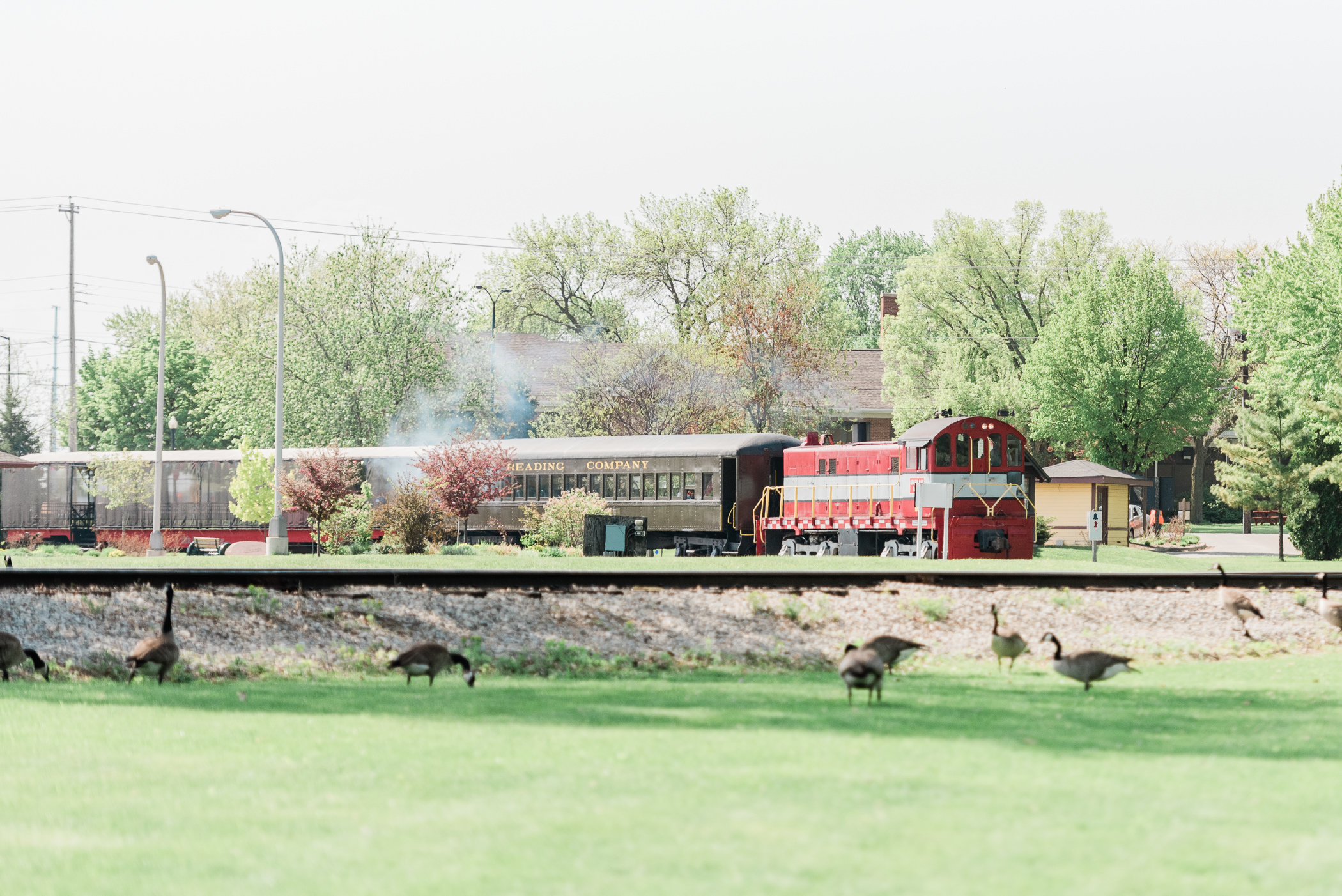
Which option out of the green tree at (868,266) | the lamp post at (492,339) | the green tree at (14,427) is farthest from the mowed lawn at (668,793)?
the green tree at (868,266)

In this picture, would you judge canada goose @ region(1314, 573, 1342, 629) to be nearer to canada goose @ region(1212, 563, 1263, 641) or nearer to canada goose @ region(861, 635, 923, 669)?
canada goose @ region(1212, 563, 1263, 641)

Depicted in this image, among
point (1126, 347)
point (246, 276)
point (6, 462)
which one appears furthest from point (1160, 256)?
point (6, 462)

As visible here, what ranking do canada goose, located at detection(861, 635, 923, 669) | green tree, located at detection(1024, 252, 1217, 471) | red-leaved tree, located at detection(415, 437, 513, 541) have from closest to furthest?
1. canada goose, located at detection(861, 635, 923, 669)
2. red-leaved tree, located at detection(415, 437, 513, 541)
3. green tree, located at detection(1024, 252, 1217, 471)

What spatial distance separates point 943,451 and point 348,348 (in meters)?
32.7

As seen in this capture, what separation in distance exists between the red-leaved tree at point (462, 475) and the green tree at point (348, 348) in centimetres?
1813

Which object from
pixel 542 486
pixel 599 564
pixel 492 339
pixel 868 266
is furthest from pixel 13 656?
pixel 868 266

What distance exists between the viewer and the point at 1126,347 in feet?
178

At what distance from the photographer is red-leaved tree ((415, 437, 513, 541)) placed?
126ft

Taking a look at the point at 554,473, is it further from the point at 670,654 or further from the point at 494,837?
the point at 494,837

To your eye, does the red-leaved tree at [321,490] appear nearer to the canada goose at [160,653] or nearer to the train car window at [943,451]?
the train car window at [943,451]

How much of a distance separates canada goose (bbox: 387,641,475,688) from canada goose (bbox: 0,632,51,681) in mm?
3601

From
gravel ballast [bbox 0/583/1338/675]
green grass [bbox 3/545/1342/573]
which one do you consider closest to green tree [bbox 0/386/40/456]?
green grass [bbox 3/545/1342/573]

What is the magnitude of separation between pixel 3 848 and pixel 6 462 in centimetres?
3807

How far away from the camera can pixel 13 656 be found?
12.9 metres
